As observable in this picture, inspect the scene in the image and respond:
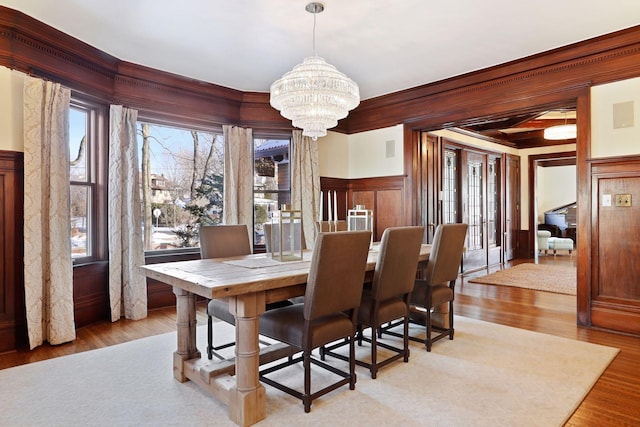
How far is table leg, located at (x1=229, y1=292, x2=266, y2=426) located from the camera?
6.86 feet

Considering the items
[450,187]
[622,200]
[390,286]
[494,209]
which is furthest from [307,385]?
[494,209]

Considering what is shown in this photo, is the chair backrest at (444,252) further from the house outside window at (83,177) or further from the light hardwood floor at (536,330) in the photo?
the house outside window at (83,177)

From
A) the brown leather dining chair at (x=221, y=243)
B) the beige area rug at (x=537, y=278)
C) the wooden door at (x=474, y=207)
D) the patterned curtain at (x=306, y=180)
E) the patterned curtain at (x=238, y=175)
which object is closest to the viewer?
the brown leather dining chair at (x=221, y=243)

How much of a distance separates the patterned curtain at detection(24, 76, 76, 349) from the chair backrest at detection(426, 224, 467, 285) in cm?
325

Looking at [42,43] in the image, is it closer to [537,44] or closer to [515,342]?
[537,44]

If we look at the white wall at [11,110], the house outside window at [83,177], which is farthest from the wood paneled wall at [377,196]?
the white wall at [11,110]

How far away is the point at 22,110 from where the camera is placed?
10.6ft

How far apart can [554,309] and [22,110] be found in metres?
5.77

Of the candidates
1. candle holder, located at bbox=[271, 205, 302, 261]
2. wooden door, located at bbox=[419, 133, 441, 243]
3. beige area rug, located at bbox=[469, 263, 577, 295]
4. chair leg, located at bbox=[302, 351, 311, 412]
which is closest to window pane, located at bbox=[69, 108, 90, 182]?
candle holder, located at bbox=[271, 205, 302, 261]

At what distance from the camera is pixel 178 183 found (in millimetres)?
4820

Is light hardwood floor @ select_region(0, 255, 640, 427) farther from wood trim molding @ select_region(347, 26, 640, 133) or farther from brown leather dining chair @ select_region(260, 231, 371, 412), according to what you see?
wood trim molding @ select_region(347, 26, 640, 133)

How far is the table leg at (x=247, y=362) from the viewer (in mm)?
2090

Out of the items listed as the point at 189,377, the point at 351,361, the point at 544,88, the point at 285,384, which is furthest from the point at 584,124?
the point at 189,377

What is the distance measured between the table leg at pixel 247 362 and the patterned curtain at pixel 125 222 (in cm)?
248
